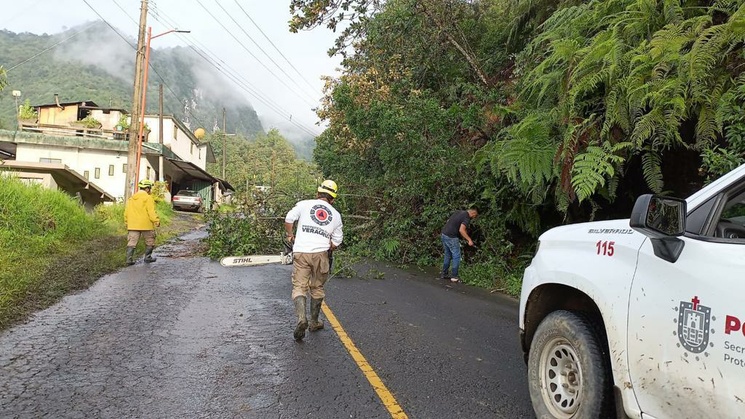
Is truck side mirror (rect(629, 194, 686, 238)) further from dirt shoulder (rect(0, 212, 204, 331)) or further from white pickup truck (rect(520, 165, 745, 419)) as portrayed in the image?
dirt shoulder (rect(0, 212, 204, 331))

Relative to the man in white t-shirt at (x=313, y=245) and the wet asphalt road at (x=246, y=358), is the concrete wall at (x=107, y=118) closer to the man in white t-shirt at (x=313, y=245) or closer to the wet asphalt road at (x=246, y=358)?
the wet asphalt road at (x=246, y=358)

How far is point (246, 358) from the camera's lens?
474 centimetres

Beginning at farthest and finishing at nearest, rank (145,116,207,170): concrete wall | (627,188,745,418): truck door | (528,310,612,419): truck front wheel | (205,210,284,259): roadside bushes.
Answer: (145,116,207,170): concrete wall, (205,210,284,259): roadside bushes, (528,310,612,419): truck front wheel, (627,188,745,418): truck door

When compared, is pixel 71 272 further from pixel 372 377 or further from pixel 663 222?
pixel 663 222

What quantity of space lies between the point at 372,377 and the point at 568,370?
68.7 inches

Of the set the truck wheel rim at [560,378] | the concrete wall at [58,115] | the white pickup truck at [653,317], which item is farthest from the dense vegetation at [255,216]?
the concrete wall at [58,115]

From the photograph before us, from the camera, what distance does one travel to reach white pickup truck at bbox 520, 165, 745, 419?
2150 mm

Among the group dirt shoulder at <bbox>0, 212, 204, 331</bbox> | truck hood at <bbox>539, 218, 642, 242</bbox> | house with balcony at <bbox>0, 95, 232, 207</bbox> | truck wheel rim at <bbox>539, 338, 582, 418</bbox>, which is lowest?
dirt shoulder at <bbox>0, 212, 204, 331</bbox>

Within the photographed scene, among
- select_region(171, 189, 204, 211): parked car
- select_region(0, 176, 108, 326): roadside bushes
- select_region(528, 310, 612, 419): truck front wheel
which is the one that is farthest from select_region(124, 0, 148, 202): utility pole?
select_region(528, 310, 612, 419): truck front wheel

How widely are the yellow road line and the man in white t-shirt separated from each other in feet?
1.29

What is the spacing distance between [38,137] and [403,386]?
31048mm

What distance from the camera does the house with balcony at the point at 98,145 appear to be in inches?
1122

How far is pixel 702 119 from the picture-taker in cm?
550

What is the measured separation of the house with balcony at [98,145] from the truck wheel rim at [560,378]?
2175 cm
